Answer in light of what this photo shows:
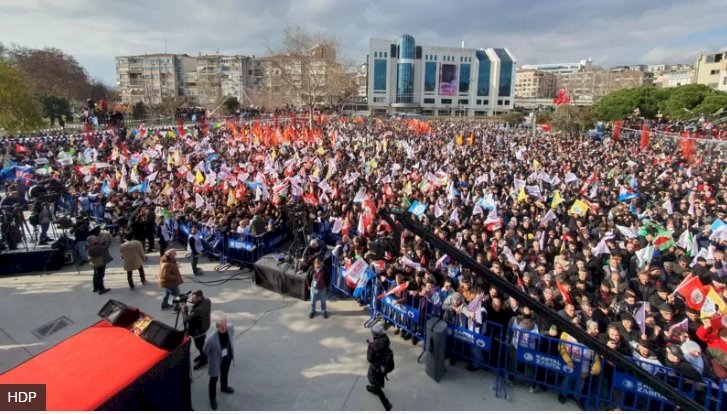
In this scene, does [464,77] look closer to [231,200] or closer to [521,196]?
[521,196]

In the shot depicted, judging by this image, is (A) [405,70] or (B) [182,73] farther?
(A) [405,70]

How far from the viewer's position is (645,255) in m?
8.01

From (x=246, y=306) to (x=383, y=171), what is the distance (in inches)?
355

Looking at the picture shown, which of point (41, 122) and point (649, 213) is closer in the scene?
point (649, 213)

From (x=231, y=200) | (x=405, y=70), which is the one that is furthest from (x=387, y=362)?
(x=405, y=70)

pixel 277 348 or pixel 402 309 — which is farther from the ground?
pixel 402 309

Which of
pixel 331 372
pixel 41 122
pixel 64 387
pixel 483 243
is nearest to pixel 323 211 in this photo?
pixel 483 243

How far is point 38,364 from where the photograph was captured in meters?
4.45

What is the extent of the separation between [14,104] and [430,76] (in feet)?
312

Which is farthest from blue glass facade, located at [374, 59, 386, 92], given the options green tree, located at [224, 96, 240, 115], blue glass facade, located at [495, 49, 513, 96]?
green tree, located at [224, 96, 240, 115]

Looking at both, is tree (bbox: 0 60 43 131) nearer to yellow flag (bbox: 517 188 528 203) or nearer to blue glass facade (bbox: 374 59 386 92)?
yellow flag (bbox: 517 188 528 203)

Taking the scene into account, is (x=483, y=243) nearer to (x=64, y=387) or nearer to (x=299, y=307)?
(x=299, y=307)

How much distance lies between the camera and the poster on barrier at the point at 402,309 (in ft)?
22.9

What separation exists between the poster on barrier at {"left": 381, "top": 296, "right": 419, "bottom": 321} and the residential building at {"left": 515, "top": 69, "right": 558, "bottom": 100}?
184304mm
